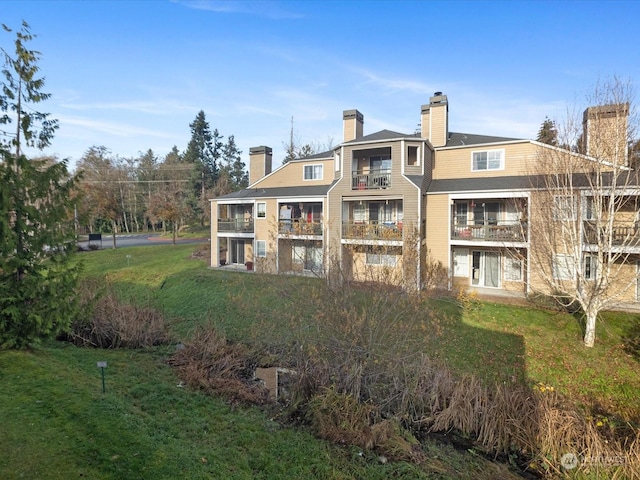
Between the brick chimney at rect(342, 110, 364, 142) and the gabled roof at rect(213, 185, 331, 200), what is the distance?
431cm

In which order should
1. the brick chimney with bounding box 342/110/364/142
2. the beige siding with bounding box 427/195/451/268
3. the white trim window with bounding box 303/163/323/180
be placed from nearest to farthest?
the beige siding with bounding box 427/195/451/268, the brick chimney with bounding box 342/110/364/142, the white trim window with bounding box 303/163/323/180

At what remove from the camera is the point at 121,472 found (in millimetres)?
5082

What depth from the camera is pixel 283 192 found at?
1069 inches

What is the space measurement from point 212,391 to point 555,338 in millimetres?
12673

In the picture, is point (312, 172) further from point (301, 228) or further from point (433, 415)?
point (433, 415)

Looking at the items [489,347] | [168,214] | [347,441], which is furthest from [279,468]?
[168,214]

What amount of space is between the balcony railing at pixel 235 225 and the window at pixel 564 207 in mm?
19702

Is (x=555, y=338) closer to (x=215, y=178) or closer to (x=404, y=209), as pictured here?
(x=404, y=209)

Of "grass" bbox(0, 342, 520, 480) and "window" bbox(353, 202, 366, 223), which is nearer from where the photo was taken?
"grass" bbox(0, 342, 520, 480)

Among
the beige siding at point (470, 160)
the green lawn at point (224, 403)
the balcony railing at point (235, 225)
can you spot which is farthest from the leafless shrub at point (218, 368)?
the beige siding at point (470, 160)

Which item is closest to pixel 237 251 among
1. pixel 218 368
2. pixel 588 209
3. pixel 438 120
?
pixel 438 120

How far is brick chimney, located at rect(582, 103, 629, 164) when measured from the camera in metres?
13.1

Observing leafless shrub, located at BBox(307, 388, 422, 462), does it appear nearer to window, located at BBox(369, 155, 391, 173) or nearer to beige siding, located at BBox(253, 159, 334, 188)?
window, located at BBox(369, 155, 391, 173)

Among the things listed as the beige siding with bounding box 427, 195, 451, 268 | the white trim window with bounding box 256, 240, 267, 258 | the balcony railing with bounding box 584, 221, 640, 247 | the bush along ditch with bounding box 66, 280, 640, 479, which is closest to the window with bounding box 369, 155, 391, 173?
the beige siding with bounding box 427, 195, 451, 268
